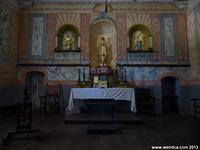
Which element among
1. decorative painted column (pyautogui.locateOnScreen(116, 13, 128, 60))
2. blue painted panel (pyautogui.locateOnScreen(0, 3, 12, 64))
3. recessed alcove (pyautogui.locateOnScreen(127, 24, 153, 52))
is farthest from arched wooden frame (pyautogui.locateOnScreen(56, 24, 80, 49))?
recessed alcove (pyautogui.locateOnScreen(127, 24, 153, 52))

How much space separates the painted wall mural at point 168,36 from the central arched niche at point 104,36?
2703 mm

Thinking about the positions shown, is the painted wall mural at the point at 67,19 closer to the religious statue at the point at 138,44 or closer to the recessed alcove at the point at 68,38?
the recessed alcove at the point at 68,38

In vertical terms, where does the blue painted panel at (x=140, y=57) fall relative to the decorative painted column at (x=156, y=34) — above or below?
below

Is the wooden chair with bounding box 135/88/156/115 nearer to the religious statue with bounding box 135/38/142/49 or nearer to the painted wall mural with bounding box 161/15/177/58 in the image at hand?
the painted wall mural with bounding box 161/15/177/58

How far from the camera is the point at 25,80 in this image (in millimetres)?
10141

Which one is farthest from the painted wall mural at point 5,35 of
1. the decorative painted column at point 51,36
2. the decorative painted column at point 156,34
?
the decorative painted column at point 156,34

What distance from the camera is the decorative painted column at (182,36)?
33.2 ft

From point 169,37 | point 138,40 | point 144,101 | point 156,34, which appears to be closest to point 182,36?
point 169,37

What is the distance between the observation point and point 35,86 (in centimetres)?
1049

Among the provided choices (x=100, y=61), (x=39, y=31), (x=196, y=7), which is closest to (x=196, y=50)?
(x=196, y=7)

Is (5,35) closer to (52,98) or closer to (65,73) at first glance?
(65,73)

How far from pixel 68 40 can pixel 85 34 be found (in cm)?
107

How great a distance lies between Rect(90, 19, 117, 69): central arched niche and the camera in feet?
34.8

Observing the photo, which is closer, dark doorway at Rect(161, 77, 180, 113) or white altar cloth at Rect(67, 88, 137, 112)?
white altar cloth at Rect(67, 88, 137, 112)
